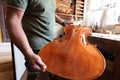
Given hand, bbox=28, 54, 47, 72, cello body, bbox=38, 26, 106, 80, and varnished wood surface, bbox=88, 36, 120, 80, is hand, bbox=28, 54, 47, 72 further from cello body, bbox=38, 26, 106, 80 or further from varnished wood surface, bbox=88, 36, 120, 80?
varnished wood surface, bbox=88, 36, 120, 80

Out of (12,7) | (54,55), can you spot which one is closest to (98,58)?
(54,55)

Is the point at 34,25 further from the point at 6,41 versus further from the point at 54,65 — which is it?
the point at 6,41

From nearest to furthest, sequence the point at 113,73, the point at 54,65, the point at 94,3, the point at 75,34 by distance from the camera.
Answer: the point at 54,65 < the point at 75,34 < the point at 113,73 < the point at 94,3

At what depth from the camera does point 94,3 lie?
2.30m

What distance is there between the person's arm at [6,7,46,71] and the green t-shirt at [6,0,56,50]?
169mm

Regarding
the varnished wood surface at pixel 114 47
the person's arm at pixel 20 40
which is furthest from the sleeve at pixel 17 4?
the varnished wood surface at pixel 114 47

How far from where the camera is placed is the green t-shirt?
0.77m

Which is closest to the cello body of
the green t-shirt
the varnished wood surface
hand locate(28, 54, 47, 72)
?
the green t-shirt

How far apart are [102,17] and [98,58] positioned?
1.48m

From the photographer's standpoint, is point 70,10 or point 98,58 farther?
point 70,10

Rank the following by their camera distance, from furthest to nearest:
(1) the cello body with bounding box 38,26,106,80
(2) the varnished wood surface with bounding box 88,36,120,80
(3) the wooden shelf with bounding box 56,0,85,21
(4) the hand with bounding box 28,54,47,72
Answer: (3) the wooden shelf with bounding box 56,0,85,21
(2) the varnished wood surface with bounding box 88,36,120,80
(1) the cello body with bounding box 38,26,106,80
(4) the hand with bounding box 28,54,47,72

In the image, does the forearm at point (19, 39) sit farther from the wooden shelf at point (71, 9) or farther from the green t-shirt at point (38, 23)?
the wooden shelf at point (71, 9)

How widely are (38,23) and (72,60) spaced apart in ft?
1.00

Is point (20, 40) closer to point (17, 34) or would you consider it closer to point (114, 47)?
point (17, 34)
